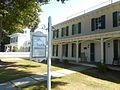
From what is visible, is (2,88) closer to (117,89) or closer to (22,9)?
(117,89)

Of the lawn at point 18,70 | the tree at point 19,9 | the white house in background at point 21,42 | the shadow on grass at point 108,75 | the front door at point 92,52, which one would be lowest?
the shadow on grass at point 108,75

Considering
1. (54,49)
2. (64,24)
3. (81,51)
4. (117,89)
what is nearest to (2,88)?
(117,89)

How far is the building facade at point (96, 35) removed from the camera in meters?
11.2

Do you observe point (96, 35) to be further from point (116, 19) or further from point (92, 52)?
point (92, 52)

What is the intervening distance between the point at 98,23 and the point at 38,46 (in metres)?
10.4

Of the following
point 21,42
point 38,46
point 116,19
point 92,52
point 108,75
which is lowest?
point 108,75

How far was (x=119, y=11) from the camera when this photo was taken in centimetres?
1141

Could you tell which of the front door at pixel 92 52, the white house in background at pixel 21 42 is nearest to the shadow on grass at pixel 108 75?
the front door at pixel 92 52

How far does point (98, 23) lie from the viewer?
13.4m

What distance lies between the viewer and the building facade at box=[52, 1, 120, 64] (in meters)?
11.2

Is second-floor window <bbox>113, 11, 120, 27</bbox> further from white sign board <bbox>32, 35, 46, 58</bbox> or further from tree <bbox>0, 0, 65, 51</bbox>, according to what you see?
white sign board <bbox>32, 35, 46, 58</bbox>

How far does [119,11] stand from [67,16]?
9063 millimetres

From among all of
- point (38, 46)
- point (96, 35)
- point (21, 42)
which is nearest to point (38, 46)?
point (38, 46)

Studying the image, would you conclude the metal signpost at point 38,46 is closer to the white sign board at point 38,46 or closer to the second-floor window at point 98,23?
the white sign board at point 38,46
